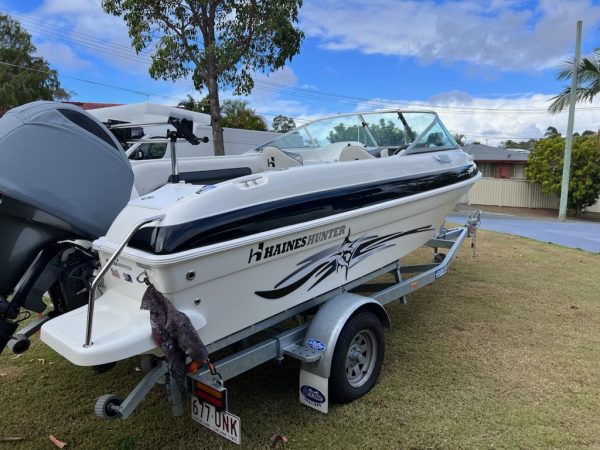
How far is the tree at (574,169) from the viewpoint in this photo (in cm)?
1877

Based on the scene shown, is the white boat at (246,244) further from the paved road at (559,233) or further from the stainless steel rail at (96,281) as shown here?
the paved road at (559,233)

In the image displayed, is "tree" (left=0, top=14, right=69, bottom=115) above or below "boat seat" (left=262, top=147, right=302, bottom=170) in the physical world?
above

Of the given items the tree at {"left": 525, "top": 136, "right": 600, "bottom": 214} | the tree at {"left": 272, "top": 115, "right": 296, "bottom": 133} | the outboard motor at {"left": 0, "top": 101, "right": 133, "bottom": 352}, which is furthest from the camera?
the tree at {"left": 272, "top": 115, "right": 296, "bottom": 133}

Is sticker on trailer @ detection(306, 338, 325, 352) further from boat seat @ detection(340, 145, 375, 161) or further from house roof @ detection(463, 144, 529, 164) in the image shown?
house roof @ detection(463, 144, 529, 164)

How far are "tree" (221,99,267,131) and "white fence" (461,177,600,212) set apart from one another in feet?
46.3

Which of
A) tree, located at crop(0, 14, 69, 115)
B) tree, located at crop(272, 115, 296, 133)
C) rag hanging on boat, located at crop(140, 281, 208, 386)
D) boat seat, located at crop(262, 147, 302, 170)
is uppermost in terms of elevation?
tree, located at crop(0, 14, 69, 115)

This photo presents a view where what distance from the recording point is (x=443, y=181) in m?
4.25

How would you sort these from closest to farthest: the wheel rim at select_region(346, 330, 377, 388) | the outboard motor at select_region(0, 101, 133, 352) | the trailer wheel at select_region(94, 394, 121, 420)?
the trailer wheel at select_region(94, 394, 121, 420) < the outboard motor at select_region(0, 101, 133, 352) < the wheel rim at select_region(346, 330, 377, 388)

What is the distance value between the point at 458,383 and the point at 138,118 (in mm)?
15759

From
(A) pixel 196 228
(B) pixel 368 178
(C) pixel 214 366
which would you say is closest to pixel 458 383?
(B) pixel 368 178

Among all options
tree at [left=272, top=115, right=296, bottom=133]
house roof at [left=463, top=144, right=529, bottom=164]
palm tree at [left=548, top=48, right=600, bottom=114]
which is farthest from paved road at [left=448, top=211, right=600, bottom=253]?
tree at [left=272, top=115, right=296, bottom=133]

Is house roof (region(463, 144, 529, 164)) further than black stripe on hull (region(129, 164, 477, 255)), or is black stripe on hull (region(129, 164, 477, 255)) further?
house roof (region(463, 144, 529, 164))

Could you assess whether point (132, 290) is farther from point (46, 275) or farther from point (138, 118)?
point (138, 118)

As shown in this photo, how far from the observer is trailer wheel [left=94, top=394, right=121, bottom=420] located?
2.14m
